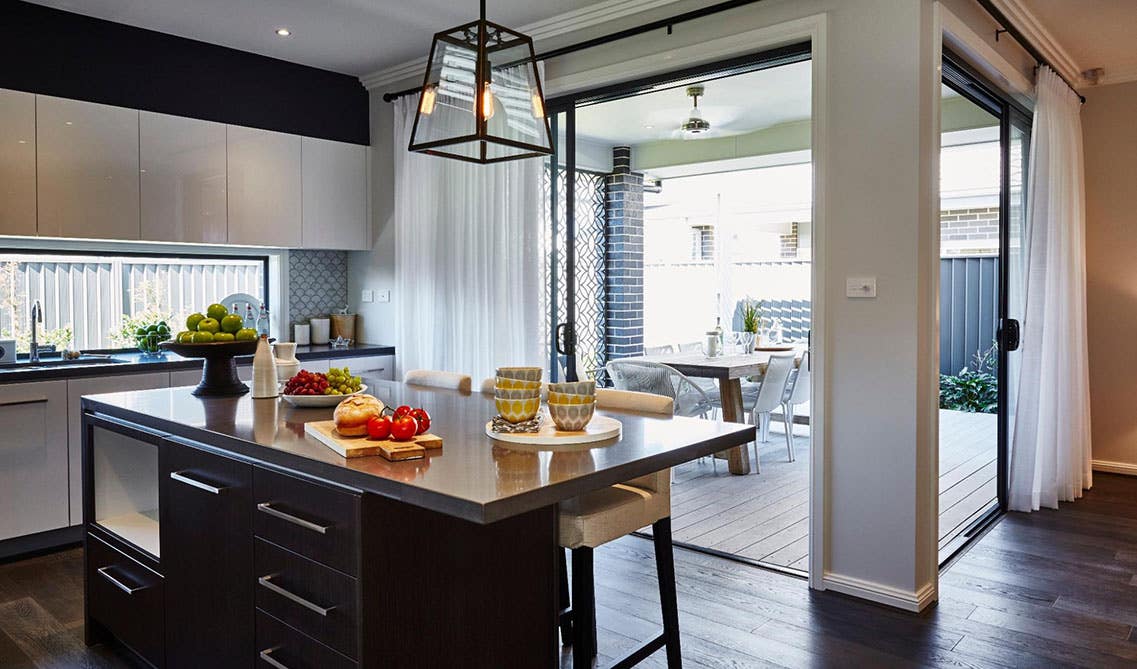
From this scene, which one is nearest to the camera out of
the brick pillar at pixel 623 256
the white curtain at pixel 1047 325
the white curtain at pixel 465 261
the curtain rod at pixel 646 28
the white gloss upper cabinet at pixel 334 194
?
the curtain rod at pixel 646 28

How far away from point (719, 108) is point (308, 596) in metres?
5.09

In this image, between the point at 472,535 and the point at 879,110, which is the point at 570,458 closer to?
the point at 472,535

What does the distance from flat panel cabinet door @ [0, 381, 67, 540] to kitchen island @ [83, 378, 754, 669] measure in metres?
1.22

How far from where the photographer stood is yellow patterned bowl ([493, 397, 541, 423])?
6.86 ft

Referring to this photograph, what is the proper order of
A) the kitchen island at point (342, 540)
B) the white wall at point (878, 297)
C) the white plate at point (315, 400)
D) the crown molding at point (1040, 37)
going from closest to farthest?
the kitchen island at point (342, 540) < the white plate at point (315, 400) < the white wall at point (878, 297) < the crown molding at point (1040, 37)

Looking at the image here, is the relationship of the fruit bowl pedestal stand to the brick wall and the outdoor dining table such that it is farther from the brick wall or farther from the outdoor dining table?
the brick wall

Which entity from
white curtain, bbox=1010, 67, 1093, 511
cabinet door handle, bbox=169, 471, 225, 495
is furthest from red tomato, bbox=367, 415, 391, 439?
white curtain, bbox=1010, 67, 1093, 511

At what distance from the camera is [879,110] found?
3.07 metres

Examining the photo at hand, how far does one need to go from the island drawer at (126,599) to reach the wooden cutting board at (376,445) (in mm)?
894

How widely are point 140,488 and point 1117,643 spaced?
3467 millimetres

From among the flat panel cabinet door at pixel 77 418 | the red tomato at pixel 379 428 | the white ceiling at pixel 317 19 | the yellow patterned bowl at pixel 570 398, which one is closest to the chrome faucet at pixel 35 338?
the flat panel cabinet door at pixel 77 418

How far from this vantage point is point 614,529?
7.06ft

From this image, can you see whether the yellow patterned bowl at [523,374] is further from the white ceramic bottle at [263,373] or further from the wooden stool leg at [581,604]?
the white ceramic bottle at [263,373]

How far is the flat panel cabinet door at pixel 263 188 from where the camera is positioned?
4.51m
